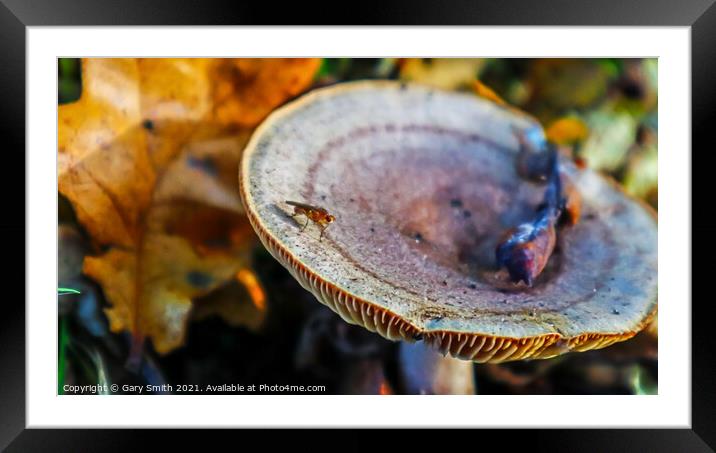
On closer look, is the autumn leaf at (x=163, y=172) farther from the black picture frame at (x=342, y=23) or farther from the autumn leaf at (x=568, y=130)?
the autumn leaf at (x=568, y=130)

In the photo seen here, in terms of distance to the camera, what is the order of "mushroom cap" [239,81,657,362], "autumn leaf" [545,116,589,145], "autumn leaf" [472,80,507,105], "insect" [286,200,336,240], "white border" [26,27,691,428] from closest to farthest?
"mushroom cap" [239,81,657,362] → "insect" [286,200,336,240] → "white border" [26,27,691,428] → "autumn leaf" [472,80,507,105] → "autumn leaf" [545,116,589,145]

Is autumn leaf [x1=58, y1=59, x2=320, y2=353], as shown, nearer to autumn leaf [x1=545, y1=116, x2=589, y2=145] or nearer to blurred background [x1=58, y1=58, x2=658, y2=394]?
blurred background [x1=58, y1=58, x2=658, y2=394]

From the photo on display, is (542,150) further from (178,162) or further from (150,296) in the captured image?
(150,296)

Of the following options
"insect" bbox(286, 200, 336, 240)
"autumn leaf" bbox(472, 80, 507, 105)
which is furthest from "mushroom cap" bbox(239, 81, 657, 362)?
"autumn leaf" bbox(472, 80, 507, 105)

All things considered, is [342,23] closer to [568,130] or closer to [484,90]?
[484,90]

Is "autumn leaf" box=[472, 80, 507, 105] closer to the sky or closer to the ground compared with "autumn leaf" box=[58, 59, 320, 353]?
closer to the sky

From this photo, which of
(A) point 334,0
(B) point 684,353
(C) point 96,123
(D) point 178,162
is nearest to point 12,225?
(C) point 96,123
